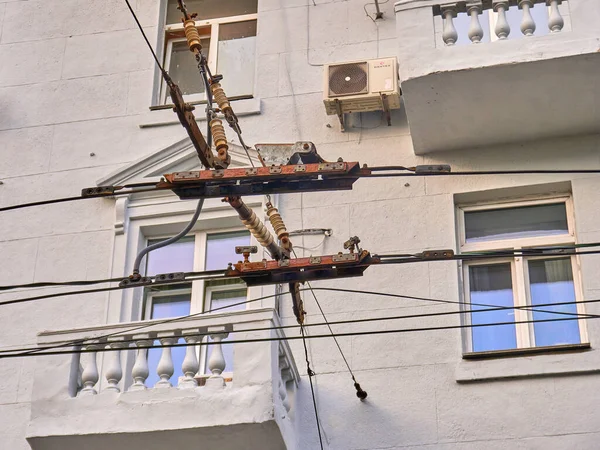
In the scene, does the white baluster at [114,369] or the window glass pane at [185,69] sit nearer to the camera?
the white baluster at [114,369]

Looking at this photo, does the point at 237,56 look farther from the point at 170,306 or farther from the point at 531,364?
the point at 531,364

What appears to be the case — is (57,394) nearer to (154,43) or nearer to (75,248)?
(75,248)

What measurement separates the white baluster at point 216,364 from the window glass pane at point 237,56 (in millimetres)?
3806

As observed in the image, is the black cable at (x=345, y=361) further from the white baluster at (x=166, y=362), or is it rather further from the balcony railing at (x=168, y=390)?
the white baluster at (x=166, y=362)

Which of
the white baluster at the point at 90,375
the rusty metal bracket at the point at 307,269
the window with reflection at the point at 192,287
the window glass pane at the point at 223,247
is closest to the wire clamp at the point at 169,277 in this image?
the rusty metal bracket at the point at 307,269

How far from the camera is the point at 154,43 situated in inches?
555

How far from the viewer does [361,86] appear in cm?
1266

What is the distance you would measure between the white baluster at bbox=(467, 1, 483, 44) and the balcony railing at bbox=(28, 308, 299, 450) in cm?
344

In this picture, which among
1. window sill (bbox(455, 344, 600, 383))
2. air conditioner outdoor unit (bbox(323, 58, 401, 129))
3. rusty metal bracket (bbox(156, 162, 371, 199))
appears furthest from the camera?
air conditioner outdoor unit (bbox(323, 58, 401, 129))

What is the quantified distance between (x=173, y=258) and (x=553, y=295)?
12.4 feet

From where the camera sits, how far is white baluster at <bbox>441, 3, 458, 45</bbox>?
40.0ft

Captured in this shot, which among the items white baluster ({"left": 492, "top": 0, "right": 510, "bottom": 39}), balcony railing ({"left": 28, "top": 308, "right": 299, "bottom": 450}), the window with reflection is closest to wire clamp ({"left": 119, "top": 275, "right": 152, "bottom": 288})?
balcony railing ({"left": 28, "top": 308, "right": 299, "bottom": 450})

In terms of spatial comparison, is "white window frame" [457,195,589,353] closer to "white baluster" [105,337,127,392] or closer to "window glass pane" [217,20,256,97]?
"window glass pane" [217,20,256,97]

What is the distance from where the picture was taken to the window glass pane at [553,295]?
37.4ft
